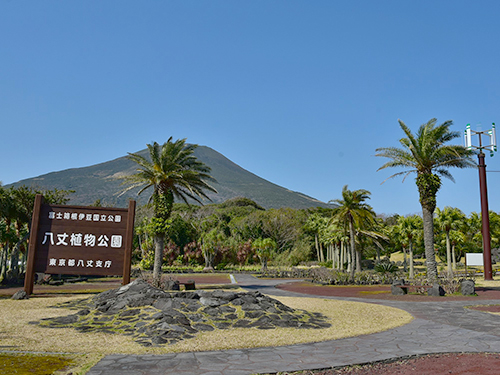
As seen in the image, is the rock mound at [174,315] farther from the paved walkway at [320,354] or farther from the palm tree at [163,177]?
the palm tree at [163,177]

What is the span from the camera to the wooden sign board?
16.0m

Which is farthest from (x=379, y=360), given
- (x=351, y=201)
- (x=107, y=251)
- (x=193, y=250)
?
(x=193, y=250)

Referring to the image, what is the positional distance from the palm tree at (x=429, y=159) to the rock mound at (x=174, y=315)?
14.7 m

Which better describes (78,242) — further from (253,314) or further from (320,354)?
(320,354)

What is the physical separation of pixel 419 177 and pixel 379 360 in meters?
19.1

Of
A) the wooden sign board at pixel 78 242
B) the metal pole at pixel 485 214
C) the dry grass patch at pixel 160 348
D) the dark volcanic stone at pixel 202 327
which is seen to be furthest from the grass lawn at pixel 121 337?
the metal pole at pixel 485 214

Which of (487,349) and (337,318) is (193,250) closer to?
(337,318)

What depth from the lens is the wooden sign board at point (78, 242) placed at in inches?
631

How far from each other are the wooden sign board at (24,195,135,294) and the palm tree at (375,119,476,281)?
1604 centimetres

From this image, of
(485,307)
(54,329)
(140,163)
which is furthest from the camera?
(140,163)

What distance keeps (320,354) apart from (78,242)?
12463 millimetres

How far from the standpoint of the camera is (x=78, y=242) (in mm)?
16234

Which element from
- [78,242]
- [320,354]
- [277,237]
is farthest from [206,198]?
[277,237]

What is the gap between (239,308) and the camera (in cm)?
1019
